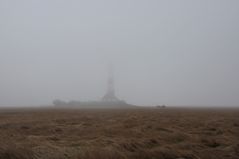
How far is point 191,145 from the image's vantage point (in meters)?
8.32

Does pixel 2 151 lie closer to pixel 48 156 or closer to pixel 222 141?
pixel 48 156

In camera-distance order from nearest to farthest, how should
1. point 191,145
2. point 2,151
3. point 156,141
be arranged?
1. point 2,151
2. point 191,145
3. point 156,141

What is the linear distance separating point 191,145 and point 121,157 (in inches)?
118

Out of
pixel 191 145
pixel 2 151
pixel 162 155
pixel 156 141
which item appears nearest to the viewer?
pixel 2 151

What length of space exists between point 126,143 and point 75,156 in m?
2.22

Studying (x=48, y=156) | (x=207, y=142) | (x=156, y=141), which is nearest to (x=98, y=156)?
(x=48, y=156)

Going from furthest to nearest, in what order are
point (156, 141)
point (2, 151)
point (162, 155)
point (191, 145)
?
point (156, 141), point (191, 145), point (162, 155), point (2, 151)

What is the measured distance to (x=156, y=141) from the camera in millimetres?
9117

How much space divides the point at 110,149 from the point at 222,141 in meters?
4.74

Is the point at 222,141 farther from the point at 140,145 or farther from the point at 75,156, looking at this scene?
the point at 75,156

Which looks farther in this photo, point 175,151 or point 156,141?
point 156,141

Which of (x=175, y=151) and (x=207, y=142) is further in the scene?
(x=207, y=142)

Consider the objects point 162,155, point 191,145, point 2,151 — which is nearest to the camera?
point 2,151

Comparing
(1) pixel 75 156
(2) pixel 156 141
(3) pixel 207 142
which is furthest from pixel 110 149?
(3) pixel 207 142
